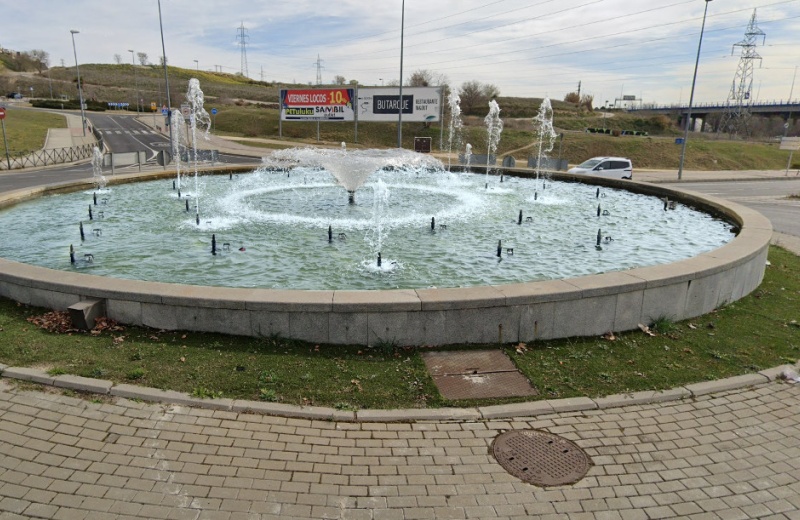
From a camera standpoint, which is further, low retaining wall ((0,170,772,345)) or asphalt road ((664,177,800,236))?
asphalt road ((664,177,800,236))

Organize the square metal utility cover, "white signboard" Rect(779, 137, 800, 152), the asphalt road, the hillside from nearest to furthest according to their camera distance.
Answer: the square metal utility cover
the asphalt road
"white signboard" Rect(779, 137, 800, 152)
the hillside

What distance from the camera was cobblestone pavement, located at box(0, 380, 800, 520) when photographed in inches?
164

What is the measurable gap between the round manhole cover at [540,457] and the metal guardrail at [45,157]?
38210 mm

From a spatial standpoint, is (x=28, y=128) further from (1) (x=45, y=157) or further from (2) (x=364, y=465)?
(2) (x=364, y=465)

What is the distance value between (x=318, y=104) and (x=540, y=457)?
50957 millimetres

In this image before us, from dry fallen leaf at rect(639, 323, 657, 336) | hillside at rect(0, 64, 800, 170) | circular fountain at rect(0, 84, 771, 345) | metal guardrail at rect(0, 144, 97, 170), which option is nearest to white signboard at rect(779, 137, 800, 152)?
hillside at rect(0, 64, 800, 170)

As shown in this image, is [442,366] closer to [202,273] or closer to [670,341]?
[670,341]

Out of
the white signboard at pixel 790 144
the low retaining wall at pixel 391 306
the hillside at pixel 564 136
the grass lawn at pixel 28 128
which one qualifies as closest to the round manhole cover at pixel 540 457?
the low retaining wall at pixel 391 306

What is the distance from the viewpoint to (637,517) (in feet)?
13.6

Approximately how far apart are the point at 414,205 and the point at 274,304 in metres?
11.4

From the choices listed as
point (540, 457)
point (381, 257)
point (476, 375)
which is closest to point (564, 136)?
point (381, 257)

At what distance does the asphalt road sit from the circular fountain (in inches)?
226

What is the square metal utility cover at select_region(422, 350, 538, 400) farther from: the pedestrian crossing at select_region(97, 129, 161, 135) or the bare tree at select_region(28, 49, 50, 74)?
the bare tree at select_region(28, 49, 50, 74)

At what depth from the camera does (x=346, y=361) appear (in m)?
6.46
